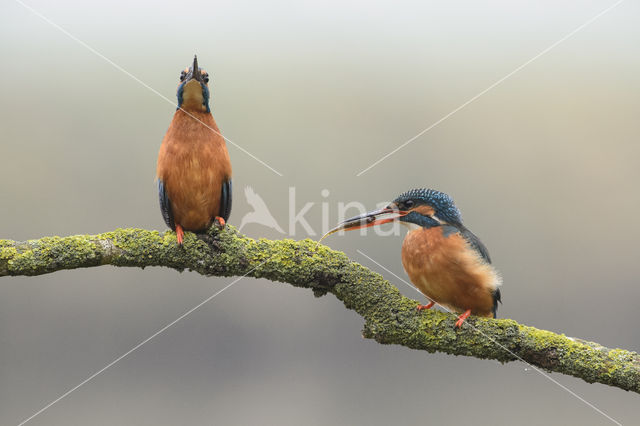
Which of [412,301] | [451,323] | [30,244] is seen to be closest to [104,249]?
[30,244]

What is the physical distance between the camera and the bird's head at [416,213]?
286cm

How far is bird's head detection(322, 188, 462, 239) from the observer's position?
286 cm

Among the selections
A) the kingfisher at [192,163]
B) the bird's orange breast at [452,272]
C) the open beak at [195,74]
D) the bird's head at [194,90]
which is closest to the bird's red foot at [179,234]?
the kingfisher at [192,163]

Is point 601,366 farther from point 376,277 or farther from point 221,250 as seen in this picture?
point 221,250

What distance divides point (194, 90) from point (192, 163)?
1.20ft

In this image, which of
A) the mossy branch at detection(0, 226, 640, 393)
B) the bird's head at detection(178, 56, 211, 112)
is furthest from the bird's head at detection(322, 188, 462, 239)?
the bird's head at detection(178, 56, 211, 112)

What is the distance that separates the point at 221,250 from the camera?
2.64 meters

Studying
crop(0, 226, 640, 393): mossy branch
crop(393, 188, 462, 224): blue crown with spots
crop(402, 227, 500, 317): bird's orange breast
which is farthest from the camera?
crop(393, 188, 462, 224): blue crown with spots

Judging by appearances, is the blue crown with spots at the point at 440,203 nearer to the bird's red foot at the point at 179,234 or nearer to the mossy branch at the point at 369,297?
the mossy branch at the point at 369,297

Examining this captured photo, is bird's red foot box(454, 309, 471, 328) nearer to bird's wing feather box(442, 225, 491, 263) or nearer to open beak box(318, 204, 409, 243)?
bird's wing feather box(442, 225, 491, 263)

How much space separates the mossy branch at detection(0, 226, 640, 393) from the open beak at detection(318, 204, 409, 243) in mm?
288

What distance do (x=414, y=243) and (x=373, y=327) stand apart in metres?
0.48

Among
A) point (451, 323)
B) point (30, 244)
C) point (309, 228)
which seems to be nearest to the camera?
point (30, 244)

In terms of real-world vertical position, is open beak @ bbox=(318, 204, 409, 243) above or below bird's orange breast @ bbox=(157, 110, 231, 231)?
below
